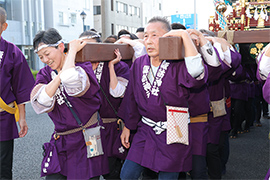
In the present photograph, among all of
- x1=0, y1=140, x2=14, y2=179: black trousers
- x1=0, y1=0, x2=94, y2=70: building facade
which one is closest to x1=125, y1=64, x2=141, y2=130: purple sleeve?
x1=0, y1=140, x2=14, y2=179: black trousers

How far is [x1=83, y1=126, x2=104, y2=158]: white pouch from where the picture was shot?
9.43 feet

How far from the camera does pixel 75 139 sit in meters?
2.87

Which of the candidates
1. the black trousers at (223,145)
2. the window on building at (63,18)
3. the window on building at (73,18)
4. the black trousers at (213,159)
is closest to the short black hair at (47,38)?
Result: the black trousers at (213,159)

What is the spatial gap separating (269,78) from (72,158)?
1.62 meters

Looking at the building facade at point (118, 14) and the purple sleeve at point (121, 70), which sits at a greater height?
the building facade at point (118, 14)

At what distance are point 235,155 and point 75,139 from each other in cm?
354

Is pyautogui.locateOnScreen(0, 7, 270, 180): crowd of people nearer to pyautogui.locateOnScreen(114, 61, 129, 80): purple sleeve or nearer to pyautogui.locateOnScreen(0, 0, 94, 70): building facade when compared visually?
pyautogui.locateOnScreen(114, 61, 129, 80): purple sleeve

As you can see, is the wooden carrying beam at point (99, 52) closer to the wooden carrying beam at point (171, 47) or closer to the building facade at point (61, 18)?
the wooden carrying beam at point (171, 47)

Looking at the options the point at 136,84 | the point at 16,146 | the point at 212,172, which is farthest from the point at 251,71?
the point at 16,146

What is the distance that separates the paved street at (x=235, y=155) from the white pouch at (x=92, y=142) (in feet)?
6.86

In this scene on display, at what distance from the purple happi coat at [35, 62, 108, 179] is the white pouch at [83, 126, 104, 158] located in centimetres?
3

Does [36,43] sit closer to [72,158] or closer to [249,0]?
[72,158]

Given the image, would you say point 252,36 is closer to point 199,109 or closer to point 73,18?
point 199,109

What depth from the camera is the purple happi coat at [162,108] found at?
2.76 meters
